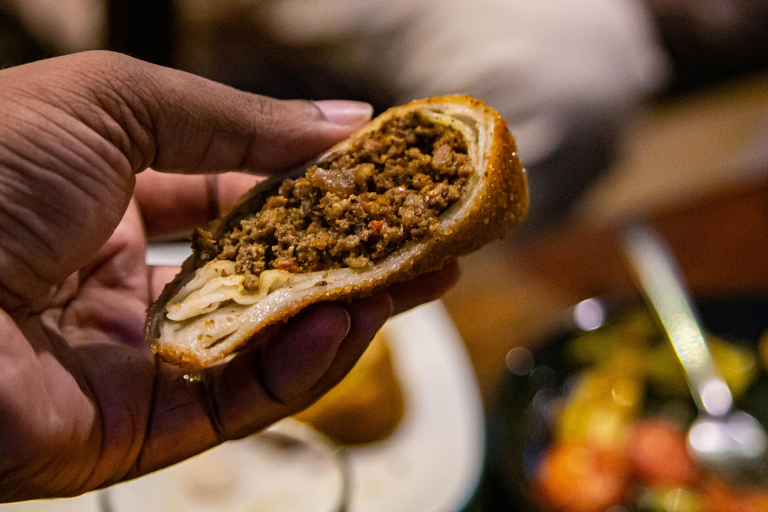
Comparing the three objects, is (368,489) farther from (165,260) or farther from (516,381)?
(165,260)

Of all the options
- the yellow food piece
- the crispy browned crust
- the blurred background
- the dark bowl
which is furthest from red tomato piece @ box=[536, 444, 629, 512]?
the crispy browned crust

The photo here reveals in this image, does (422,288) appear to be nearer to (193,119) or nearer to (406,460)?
(193,119)

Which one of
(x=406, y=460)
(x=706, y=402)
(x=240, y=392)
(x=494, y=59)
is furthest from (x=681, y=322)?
→ (x=240, y=392)

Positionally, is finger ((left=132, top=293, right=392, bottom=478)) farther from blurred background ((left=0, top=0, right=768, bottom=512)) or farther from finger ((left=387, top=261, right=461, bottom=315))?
blurred background ((left=0, top=0, right=768, bottom=512))

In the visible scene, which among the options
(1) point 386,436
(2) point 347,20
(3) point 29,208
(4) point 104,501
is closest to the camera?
(3) point 29,208

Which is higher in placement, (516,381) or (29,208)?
(29,208)

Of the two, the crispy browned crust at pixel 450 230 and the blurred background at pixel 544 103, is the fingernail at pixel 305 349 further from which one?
the blurred background at pixel 544 103

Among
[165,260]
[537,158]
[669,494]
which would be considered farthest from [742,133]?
[165,260]

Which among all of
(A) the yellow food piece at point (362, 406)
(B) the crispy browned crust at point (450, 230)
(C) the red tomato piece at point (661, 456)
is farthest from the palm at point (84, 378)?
(C) the red tomato piece at point (661, 456)
